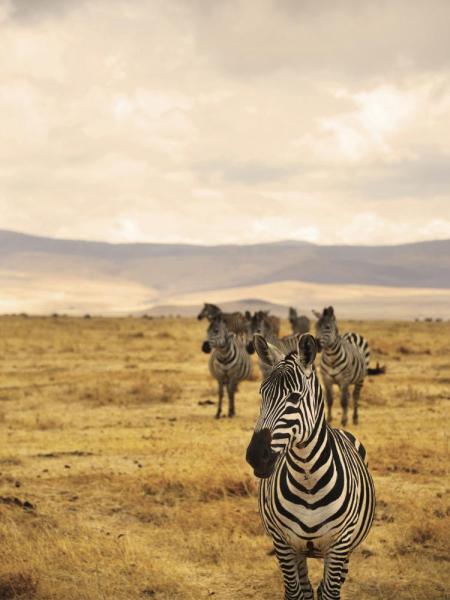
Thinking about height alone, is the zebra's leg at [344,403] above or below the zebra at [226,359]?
below

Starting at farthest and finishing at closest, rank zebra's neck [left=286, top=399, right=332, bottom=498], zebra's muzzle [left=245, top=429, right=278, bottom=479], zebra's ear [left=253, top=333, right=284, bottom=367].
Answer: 1. zebra's neck [left=286, top=399, right=332, bottom=498]
2. zebra's ear [left=253, top=333, right=284, bottom=367]
3. zebra's muzzle [left=245, top=429, right=278, bottom=479]

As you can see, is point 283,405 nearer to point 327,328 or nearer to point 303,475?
point 303,475

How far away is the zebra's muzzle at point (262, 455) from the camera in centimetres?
499

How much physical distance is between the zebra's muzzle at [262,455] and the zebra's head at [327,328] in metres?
12.0

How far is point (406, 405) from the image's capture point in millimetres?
20891

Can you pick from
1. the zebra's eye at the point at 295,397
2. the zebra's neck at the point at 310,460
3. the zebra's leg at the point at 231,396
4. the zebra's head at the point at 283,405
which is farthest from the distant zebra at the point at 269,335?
the zebra's eye at the point at 295,397

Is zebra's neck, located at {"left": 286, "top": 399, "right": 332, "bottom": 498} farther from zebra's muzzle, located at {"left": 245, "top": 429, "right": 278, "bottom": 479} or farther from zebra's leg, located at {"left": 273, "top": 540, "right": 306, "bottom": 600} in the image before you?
zebra's muzzle, located at {"left": 245, "top": 429, "right": 278, "bottom": 479}

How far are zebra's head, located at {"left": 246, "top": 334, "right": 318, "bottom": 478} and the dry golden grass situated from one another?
3.23 meters

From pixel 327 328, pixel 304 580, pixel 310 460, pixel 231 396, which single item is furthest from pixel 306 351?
pixel 231 396

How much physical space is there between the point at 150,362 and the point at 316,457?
28.7m

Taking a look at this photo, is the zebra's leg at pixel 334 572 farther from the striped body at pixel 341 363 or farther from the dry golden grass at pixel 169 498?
the striped body at pixel 341 363

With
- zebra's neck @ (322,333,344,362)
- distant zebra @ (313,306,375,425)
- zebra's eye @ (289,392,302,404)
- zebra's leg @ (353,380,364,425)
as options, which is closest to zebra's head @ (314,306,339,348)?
distant zebra @ (313,306,375,425)

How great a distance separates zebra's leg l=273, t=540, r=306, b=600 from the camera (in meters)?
6.17

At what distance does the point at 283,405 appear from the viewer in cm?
536
